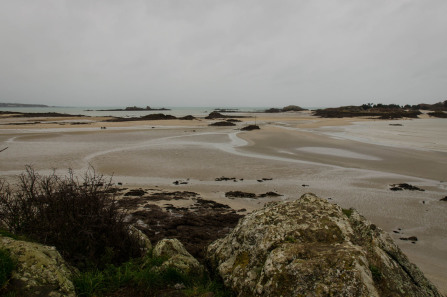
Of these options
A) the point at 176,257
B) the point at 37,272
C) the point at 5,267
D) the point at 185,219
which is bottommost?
the point at 185,219

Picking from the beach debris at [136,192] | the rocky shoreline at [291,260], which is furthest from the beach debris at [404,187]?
the beach debris at [136,192]

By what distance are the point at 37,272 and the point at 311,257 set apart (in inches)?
117

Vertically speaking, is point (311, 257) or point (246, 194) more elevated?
point (311, 257)

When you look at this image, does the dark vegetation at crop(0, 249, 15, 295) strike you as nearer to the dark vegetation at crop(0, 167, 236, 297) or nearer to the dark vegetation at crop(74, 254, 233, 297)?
the dark vegetation at crop(0, 167, 236, 297)

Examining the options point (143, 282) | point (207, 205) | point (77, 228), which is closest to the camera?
point (143, 282)

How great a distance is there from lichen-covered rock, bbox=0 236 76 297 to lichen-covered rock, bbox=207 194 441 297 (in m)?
1.86

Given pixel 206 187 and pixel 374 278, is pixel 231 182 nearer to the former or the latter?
pixel 206 187

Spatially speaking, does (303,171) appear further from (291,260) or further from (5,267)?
(5,267)

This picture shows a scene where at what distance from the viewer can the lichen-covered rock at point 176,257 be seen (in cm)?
390

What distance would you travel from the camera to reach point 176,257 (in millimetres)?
4102

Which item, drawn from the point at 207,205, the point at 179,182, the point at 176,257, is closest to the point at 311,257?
the point at 176,257

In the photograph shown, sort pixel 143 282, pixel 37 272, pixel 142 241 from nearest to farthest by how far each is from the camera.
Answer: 1. pixel 37 272
2. pixel 143 282
3. pixel 142 241

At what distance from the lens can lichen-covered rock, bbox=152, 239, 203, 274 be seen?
3904 mm

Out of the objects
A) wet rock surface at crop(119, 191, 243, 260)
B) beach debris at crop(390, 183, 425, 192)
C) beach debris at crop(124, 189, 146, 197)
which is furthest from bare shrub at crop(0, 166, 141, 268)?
beach debris at crop(390, 183, 425, 192)
